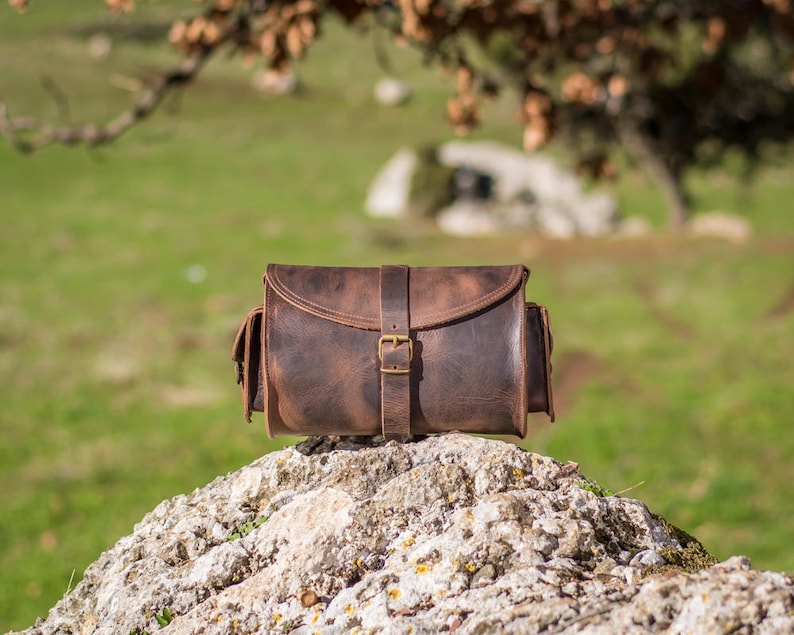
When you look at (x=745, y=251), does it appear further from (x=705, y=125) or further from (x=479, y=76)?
(x=479, y=76)

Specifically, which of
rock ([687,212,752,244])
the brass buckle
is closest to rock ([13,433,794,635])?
the brass buckle

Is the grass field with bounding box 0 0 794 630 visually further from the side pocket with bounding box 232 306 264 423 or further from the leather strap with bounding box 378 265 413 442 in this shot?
the leather strap with bounding box 378 265 413 442

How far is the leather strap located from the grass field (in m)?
2.41

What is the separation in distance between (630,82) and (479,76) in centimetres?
1868

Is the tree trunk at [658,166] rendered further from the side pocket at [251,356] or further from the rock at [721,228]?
the side pocket at [251,356]

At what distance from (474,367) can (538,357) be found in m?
0.32

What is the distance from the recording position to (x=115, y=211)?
945 inches

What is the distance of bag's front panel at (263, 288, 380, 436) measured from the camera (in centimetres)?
368

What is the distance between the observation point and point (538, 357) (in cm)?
381

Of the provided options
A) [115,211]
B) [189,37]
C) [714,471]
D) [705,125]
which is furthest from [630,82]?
[189,37]

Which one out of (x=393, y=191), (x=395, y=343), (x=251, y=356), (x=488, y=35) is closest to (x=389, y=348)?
(x=395, y=343)

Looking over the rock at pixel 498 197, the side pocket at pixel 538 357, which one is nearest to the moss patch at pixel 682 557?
the side pocket at pixel 538 357

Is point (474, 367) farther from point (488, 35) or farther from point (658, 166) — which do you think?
point (658, 166)

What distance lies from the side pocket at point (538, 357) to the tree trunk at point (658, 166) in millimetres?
22527
